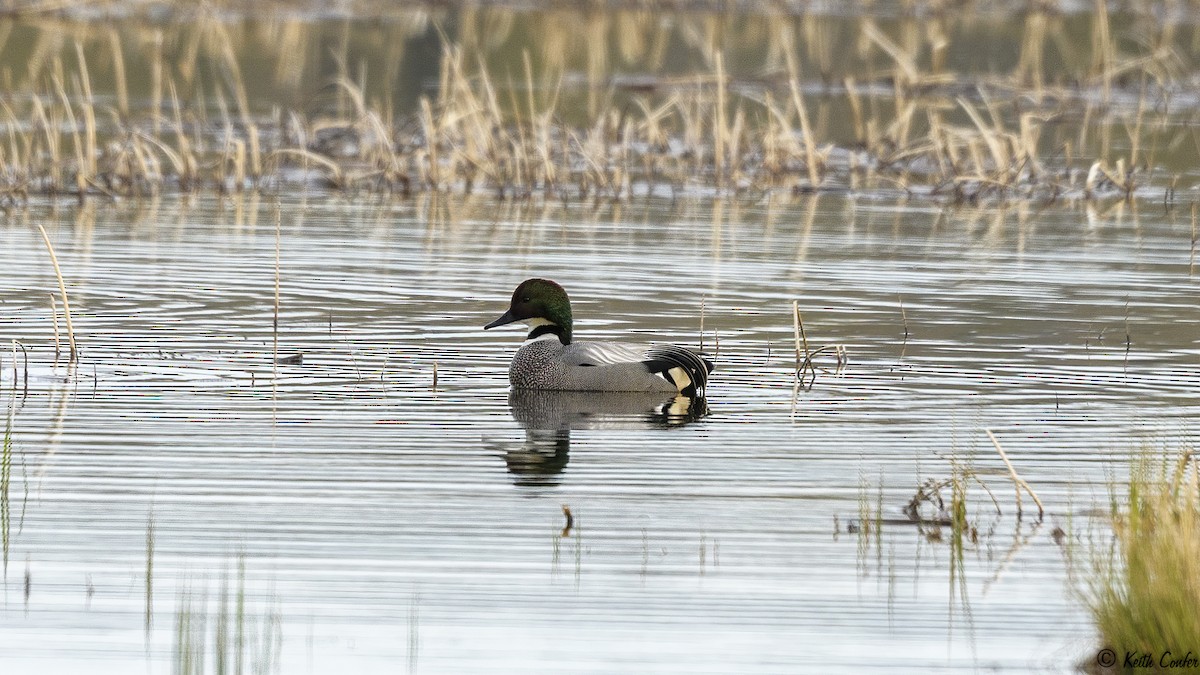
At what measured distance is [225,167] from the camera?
21172 mm

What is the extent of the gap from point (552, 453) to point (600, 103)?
1946 cm

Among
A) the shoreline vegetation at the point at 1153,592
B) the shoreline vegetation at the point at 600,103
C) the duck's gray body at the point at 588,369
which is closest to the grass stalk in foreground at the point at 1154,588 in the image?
the shoreline vegetation at the point at 1153,592

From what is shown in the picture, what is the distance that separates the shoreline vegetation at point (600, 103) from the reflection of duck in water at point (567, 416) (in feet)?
29.9

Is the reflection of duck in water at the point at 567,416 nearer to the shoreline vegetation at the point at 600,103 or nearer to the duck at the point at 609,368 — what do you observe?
the duck at the point at 609,368

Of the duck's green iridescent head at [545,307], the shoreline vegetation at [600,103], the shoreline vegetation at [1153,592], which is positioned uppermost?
the shoreline vegetation at [600,103]

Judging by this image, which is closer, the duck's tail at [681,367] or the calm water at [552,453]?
the calm water at [552,453]

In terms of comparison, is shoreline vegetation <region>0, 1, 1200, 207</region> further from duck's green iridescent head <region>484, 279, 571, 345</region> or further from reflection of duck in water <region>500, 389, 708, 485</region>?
reflection of duck in water <region>500, 389, 708, 485</region>

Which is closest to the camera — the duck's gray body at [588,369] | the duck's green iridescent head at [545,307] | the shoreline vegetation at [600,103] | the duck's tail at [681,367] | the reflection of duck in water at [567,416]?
the reflection of duck in water at [567,416]

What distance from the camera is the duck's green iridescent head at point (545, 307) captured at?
1152 centimetres

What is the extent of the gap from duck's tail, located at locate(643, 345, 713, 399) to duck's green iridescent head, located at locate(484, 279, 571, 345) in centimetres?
68

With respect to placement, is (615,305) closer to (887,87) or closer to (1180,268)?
(1180,268)

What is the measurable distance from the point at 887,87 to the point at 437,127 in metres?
12.1

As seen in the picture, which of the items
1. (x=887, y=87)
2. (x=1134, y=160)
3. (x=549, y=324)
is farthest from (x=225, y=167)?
(x=887, y=87)

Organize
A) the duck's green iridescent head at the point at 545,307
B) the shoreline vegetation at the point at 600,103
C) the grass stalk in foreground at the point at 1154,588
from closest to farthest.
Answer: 1. the grass stalk in foreground at the point at 1154,588
2. the duck's green iridescent head at the point at 545,307
3. the shoreline vegetation at the point at 600,103
